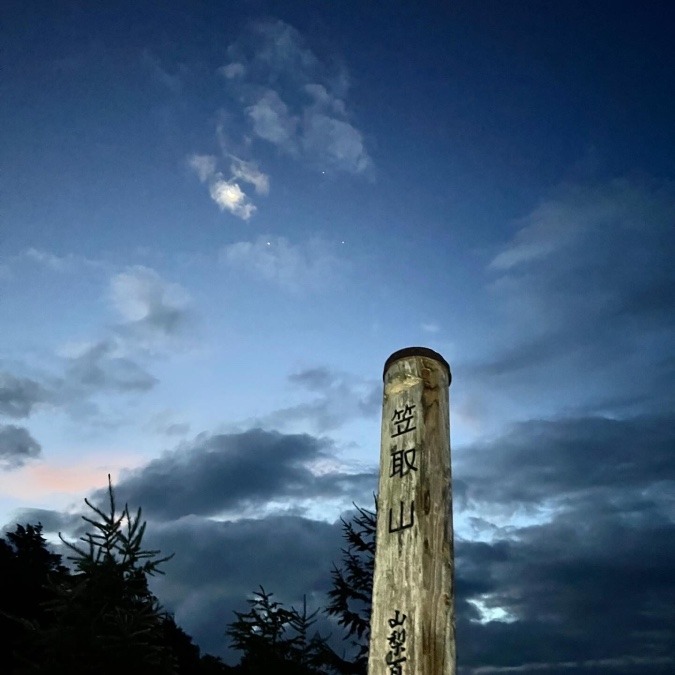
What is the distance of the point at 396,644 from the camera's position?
262 cm

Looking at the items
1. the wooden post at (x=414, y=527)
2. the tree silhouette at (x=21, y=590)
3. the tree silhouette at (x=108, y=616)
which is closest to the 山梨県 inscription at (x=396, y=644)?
the wooden post at (x=414, y=527)

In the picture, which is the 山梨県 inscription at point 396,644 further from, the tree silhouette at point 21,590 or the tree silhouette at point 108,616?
the tree silhouette at point 21,590

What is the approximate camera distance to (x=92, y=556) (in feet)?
18.1

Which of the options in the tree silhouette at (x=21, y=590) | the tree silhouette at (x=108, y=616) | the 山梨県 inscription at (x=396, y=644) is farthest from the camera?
the tree silhouette at (x=21, y=590)

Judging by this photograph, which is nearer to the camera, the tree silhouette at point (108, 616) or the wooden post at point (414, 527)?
the wooden post at point (414, 527)

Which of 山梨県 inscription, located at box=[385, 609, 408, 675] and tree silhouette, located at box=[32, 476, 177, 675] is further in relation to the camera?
tree silhouette, located at box=[32, 476, 177, 675]

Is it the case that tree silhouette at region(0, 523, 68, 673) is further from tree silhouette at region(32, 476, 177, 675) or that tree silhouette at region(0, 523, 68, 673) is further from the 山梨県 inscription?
the 山梨県 inscription

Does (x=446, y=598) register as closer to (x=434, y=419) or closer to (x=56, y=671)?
(x=434, y=419)

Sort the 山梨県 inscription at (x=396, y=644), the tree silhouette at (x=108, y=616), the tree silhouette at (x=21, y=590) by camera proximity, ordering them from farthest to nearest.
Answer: the tree silhouette at (x=21, y=590)
the tree silhouette at (x=108, y=616)
the 山梨県 inscription at (x=396, y=644)

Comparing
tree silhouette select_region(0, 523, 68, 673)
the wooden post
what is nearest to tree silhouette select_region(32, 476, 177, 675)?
the wooden post

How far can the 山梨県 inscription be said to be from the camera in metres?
2.57

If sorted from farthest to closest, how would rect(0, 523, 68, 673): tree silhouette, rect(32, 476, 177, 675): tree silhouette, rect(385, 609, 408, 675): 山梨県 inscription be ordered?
rect(0, 523, 68, 673): tree silhouette
rect(32, 476, 177, 675): tree silhouette
rect(385, 609, 408, 675): 山梨県 inscription

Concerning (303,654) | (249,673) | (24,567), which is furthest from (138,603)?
(24,567)

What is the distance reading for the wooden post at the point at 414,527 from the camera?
2596 mm
